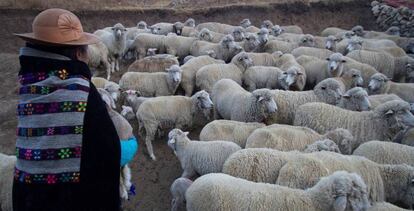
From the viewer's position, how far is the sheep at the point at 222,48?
33.7ft

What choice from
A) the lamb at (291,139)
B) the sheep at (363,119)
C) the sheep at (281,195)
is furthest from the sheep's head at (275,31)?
the sheep at (281,195)

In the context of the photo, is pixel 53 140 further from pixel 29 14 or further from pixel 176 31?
pixel 29 14

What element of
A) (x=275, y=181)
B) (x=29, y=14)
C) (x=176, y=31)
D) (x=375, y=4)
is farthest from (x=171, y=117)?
(x=375, y=4)

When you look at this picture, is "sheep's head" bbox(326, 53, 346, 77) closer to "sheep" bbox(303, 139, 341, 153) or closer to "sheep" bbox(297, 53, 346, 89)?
"sheep" bbox(297, 53, 346, 89)

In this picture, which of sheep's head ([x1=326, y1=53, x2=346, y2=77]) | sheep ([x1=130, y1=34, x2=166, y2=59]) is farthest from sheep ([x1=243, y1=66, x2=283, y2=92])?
sheep ([x1=130, y1=34, x2=166, y2=59])

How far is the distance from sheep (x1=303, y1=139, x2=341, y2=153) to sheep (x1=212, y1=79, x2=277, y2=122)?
159cm

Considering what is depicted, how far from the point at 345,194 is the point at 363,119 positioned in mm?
2847

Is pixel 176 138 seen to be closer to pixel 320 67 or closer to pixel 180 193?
pixel 180 193

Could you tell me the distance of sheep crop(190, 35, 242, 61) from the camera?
405 inches

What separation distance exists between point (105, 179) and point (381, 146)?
417cm

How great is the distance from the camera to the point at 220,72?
28.1 feet

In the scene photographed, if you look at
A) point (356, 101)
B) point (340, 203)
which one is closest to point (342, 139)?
point (356, 101)

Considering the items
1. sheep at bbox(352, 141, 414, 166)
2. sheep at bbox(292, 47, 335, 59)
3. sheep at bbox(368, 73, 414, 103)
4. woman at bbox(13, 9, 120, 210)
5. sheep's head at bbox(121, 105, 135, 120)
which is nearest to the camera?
woman at bbox(13, 9, 120, 210)

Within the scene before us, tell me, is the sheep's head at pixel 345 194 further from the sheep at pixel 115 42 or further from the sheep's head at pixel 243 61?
the sheep at pixel 115 42
